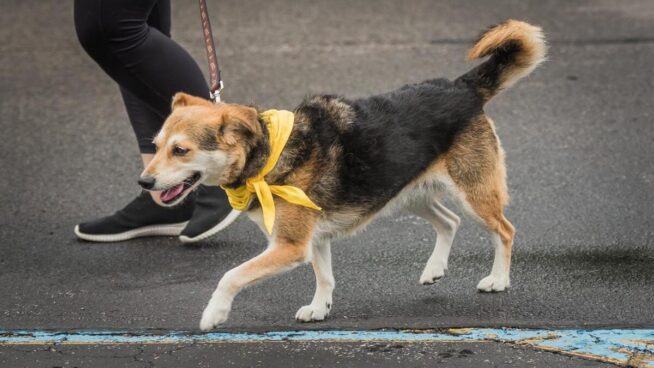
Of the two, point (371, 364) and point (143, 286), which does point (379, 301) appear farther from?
point (143, 286)

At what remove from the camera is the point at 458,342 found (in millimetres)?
4438

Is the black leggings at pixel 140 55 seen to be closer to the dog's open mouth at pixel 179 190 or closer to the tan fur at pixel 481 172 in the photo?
the dog's open mouth at pixel 179 190

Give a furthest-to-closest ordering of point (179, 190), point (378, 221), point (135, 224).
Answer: point (378, 221) → point (135, 224) → point (179, 190)

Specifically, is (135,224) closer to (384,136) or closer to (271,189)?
(271,189)

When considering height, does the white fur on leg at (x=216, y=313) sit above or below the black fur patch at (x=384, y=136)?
below

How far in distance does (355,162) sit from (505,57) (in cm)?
93

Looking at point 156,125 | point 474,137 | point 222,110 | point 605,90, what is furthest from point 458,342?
point 605,90

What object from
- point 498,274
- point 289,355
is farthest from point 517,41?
point 289,355

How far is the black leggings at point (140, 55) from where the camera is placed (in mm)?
5379

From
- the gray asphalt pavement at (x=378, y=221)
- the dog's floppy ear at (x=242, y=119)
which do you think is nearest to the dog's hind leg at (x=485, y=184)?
the gray asphalt pavement at (x=378, y=221)

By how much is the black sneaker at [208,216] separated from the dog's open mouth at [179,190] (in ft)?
3.91

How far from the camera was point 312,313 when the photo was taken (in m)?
4.73

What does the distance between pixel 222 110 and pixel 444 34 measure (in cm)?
504

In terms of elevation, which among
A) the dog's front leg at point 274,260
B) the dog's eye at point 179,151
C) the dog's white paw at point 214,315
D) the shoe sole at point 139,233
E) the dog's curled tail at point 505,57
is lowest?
the shoe sole at point 139,233
